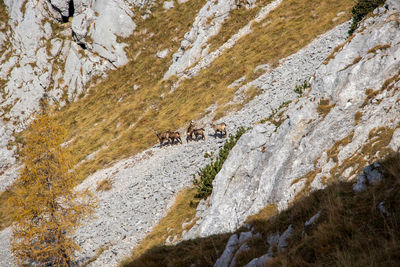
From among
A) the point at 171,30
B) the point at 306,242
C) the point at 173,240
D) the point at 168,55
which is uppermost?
the point at 171,30

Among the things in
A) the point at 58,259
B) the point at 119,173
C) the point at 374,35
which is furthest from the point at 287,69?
the point at 58,259

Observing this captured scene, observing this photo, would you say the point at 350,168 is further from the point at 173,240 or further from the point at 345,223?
the point at 173,240

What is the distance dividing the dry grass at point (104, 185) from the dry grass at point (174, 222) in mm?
10726

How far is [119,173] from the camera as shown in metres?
29.6

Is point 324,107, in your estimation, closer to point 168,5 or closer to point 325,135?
point 325,135

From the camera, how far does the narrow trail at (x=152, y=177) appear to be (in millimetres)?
19281

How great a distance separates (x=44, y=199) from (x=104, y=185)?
12.3 meters

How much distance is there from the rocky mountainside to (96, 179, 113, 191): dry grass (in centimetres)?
67

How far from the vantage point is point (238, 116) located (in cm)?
2788

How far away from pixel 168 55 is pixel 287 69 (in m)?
34.1

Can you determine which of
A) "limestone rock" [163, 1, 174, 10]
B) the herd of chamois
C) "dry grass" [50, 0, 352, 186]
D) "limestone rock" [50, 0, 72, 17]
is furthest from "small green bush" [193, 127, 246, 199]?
"limestone rock" [50, 0, 72, 17]

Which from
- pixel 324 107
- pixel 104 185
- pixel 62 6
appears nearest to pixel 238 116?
pixel 324 107

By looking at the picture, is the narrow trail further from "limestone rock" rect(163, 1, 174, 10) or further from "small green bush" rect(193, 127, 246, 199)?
"limestone rock" rect(163, 1, 174, 10)

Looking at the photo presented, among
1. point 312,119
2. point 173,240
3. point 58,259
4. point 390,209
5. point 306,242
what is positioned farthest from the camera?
point 58,259
